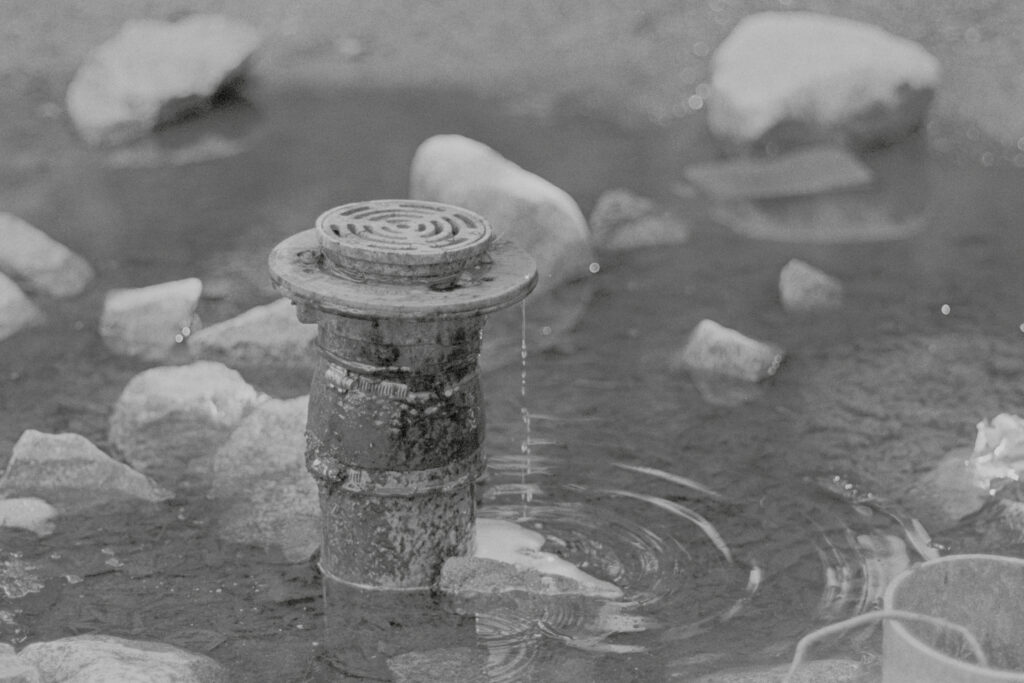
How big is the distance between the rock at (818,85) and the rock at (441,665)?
5.22m

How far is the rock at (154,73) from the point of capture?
899cm

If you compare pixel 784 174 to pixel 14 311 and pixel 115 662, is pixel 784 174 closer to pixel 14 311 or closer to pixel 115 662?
pixel 14 311

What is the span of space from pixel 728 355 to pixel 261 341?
6.24 feet

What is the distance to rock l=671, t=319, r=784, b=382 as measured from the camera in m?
6.15

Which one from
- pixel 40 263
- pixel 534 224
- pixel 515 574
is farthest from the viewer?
pixel 534 224

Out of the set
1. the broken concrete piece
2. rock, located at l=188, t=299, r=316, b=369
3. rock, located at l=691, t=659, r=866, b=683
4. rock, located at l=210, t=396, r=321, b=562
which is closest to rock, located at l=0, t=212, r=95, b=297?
rock, located at l=188, t=299, r=316, b=369

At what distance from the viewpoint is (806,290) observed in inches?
271

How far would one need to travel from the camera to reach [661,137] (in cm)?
926

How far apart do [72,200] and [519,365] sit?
120 inches

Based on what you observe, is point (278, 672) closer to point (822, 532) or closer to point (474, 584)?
point (474, 584)

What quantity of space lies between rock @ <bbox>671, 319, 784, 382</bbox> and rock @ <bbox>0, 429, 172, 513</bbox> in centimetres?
225

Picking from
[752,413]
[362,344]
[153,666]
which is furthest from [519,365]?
[153,666]

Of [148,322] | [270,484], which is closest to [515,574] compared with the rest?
[270,484]

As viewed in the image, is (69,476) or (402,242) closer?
(402,242)
